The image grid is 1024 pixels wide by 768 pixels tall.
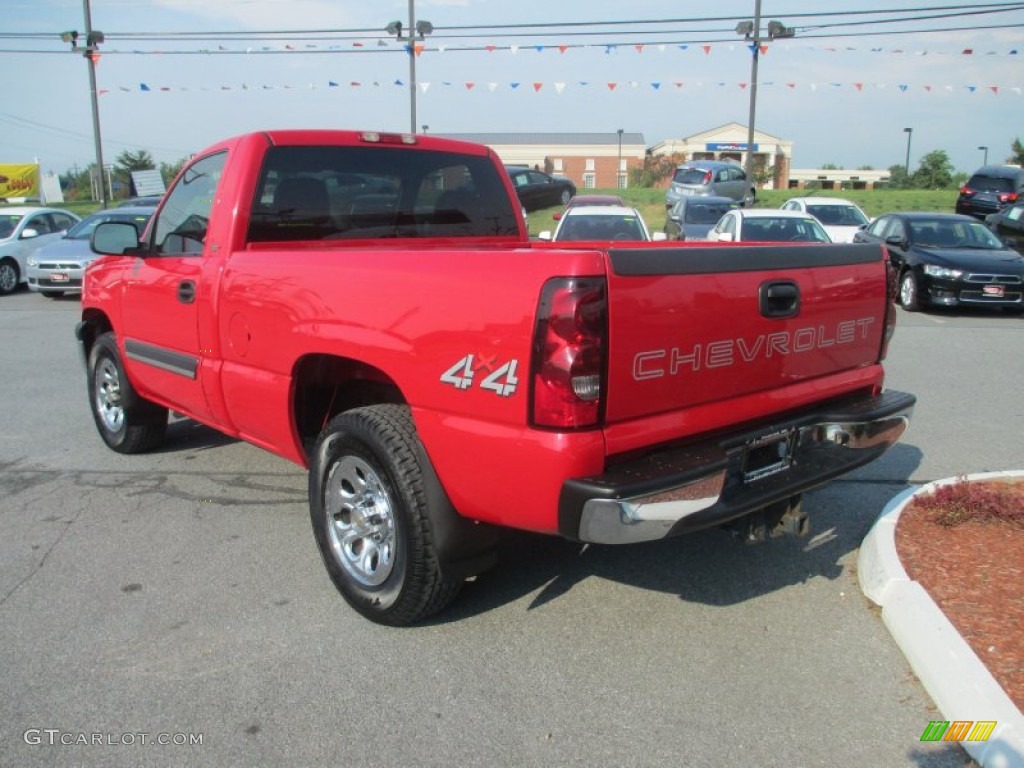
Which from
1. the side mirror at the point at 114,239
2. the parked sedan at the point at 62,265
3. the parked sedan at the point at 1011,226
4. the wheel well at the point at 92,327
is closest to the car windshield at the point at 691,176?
the parked sedan at the point at 1011,226

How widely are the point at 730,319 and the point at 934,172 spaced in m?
74.7

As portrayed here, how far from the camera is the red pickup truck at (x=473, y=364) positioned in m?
2.75

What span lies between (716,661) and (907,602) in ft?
2.68

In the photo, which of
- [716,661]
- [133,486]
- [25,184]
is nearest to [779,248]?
[716,661]

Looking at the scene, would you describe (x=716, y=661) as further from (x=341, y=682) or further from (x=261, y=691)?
(x=261, y=691)

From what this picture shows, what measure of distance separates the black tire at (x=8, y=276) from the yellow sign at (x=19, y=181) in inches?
1356

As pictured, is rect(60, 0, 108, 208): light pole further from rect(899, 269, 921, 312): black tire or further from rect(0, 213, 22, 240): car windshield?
rect(899, 269, 921, 312): black tire

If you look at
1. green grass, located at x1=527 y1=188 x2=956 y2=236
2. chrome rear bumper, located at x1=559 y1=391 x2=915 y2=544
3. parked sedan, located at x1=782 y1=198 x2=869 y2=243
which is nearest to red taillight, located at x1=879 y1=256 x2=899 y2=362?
chrome rear bumper, located at x1=559 y1=391 x2=915 y2=544

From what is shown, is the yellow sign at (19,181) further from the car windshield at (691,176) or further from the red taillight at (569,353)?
the red taillight at (569,353)

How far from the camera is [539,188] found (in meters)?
29.7

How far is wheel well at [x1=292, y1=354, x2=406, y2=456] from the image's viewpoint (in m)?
3.77

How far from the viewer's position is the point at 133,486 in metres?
5.35

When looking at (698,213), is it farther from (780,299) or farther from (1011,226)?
(780,299)

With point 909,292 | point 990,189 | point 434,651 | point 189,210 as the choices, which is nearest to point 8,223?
point 189,210
